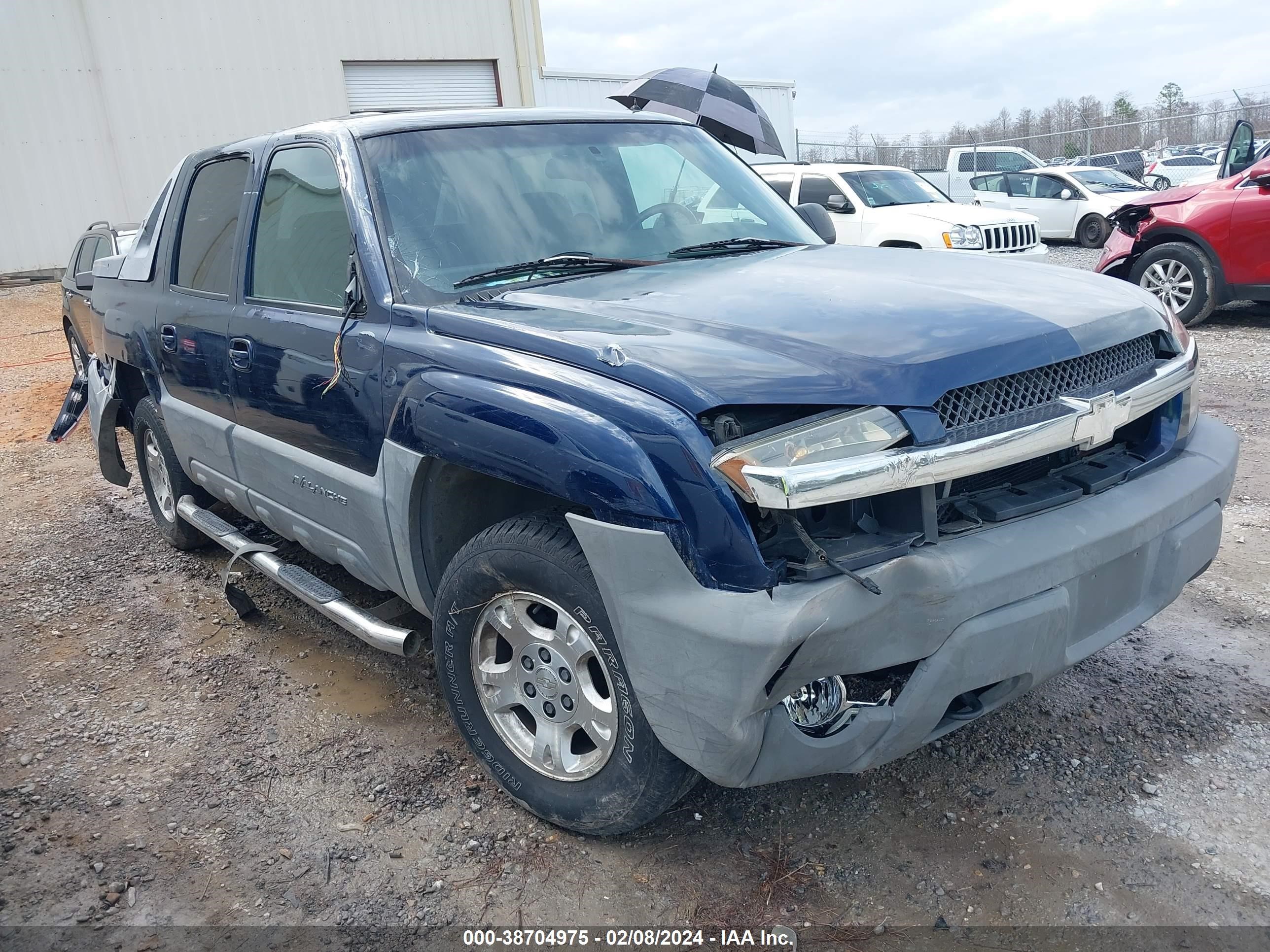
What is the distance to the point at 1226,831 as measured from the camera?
8.36 feet

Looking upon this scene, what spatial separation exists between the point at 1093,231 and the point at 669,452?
17.3 metres

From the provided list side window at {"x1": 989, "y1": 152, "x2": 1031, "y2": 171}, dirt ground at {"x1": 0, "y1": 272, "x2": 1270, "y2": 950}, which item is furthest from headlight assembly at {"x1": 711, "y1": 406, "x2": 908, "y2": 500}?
side window at {"x1": 989, "y1": 152, "x2": 1031, "y2": 171}

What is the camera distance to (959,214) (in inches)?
428

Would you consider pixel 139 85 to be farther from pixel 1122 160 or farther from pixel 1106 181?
pixel 1122 160

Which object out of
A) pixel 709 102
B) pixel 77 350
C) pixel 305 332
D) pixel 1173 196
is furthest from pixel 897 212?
pixel 305 332

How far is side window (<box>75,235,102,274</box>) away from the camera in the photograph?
350 inches

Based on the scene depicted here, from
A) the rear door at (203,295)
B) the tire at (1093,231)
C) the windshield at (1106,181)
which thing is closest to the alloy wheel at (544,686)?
the rear door at (203,295)

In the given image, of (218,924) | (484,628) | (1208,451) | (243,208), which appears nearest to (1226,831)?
(1208,451)

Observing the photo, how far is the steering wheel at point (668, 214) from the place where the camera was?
3510 mm

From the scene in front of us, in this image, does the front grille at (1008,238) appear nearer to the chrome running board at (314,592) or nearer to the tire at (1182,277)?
the tire at (1182,277)

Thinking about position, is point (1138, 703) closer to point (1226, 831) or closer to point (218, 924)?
point (1226, 831)

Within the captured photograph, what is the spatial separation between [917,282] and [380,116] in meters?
1.93

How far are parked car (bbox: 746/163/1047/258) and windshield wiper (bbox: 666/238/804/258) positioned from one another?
6.77m

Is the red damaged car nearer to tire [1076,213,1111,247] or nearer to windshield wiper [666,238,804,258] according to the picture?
windshield wiper [666,238,804,258]
